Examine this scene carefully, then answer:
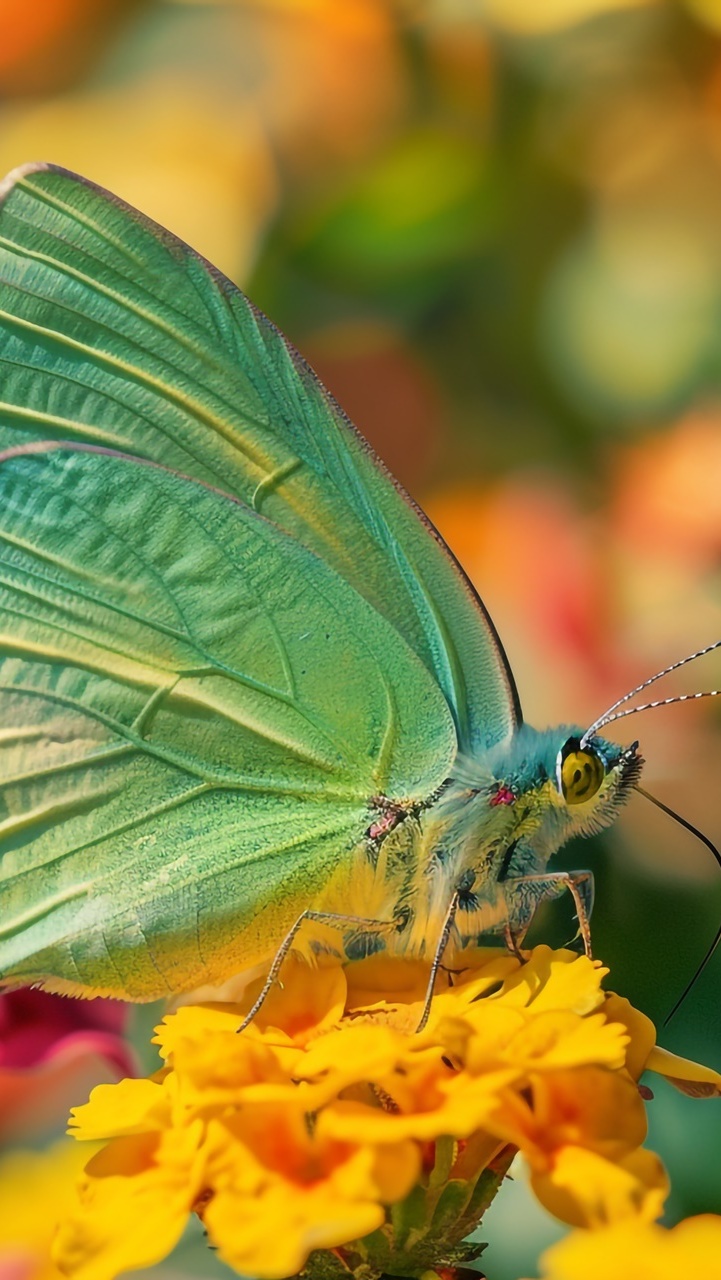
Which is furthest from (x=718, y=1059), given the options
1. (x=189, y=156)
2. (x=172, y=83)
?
(x=172, y=83)

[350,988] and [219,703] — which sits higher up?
[219,703]

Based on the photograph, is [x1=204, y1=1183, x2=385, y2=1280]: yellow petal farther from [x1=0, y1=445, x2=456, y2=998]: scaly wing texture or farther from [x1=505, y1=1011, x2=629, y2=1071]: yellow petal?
[x1=0, y1=445, x2=456, y2=998]: scaly wing texture


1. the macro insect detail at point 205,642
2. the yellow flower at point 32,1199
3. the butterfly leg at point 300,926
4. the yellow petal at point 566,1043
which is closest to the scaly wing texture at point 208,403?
the macro insect detail at point 205,642

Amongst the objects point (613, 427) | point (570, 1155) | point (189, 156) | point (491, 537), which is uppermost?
point (189, 156)

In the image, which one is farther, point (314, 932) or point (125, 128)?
point (125, 128)

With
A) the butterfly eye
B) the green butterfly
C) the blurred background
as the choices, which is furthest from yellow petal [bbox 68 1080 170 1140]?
the blurred background

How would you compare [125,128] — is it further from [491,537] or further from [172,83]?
[491,537]

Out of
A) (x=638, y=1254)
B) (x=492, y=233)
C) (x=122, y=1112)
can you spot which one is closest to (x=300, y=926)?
(x=122, y=1112)

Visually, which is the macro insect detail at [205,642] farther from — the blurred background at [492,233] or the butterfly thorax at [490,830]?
the blurred background at [492,233]
